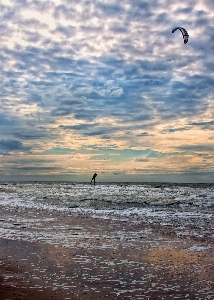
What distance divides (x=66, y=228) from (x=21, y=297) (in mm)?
6915

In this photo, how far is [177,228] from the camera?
12.5m

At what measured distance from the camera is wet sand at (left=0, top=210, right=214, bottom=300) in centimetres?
535

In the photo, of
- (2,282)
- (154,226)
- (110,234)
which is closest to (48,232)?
(110,234)

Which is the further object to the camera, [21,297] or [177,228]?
[177,228]

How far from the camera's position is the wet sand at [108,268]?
5.35 m

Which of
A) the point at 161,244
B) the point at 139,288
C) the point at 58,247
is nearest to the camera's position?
the point at 139,288

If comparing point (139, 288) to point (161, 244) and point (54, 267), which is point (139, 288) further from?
point (161, 244)

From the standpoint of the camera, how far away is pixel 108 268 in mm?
6719

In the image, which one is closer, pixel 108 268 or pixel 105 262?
pixel 108 268

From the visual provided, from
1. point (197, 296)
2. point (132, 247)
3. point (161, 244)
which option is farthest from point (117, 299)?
point (161, 244)

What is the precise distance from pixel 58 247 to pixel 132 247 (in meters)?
2.00

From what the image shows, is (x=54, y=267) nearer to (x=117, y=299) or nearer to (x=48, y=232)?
(x=117, y=299)

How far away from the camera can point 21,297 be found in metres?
5.00

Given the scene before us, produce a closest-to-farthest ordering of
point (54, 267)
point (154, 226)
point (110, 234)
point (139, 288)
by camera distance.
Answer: point (139, 288)
point (54, 267)
point (110, 234)
point (154, 226)
